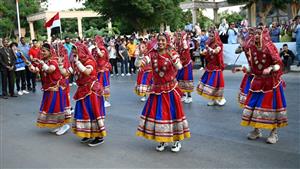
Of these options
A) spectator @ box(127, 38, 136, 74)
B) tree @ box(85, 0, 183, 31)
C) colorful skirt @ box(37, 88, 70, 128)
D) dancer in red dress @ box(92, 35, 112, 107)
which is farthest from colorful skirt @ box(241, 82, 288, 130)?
tree @ box(85, 0, 183, 31)

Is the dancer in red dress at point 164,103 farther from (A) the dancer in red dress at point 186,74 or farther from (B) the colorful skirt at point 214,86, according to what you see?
(A) the dancer in red dress at point 186,74

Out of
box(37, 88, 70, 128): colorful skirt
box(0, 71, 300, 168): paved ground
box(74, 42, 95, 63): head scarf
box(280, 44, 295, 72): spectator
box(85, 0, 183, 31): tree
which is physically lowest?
box(0, 71, 300, 168): paved ground

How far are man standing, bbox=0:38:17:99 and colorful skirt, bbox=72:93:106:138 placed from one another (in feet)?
22.4

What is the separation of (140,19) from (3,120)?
18.2 meters

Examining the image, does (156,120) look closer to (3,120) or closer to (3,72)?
(3,120)

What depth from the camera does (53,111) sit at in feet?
24.4

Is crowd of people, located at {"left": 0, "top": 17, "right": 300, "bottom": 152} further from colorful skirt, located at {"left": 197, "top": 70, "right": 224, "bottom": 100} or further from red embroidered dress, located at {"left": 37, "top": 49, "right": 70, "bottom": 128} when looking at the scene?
colorful skirt, located at {"left": 197, "top": 70, "right": 224, "bottom": 100}

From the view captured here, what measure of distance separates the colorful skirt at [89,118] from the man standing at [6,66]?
683 cm

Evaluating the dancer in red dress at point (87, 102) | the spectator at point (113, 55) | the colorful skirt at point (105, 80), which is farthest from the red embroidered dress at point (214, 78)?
the spectator at point (113, 55)

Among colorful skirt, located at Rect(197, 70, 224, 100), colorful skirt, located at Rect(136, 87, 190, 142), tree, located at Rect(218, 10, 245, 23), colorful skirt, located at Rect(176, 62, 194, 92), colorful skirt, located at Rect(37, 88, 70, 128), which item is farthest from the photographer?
tree, located at Rect(218, 10, 245, 23)

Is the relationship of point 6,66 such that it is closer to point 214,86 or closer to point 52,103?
point 52,103

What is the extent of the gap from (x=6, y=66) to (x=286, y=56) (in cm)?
920

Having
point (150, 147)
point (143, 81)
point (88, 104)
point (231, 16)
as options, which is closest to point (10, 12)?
point (231, 16)

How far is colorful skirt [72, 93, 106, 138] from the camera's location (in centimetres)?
644
